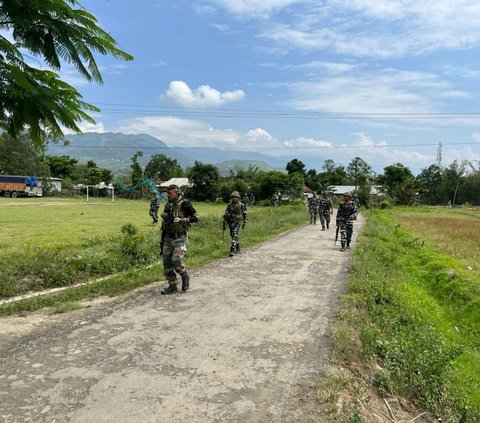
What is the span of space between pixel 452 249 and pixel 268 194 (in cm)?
4787

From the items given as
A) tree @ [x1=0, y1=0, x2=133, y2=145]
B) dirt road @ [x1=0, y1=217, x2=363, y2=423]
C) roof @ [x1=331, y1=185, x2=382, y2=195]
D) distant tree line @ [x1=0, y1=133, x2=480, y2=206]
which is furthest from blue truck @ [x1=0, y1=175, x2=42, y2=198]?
tree @ [x1=0, y1=0, x2=133, y2=145]

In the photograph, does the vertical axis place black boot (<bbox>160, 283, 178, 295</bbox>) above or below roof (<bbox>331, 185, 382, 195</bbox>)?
below

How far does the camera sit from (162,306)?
740 cm

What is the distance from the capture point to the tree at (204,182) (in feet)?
229

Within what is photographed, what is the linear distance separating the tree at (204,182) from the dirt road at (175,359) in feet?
201

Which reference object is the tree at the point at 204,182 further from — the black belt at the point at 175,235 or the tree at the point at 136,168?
the black belt at the point at 175,235

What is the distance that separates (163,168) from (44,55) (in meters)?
102

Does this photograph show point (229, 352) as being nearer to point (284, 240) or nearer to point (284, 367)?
point (284, 367)

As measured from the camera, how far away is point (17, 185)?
59.8 metres

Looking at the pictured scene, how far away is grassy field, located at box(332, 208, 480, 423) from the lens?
17.3 feet

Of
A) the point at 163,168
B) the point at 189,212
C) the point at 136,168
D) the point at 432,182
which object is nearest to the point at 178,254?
the point at 189,212

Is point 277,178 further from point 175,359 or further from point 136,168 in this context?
point 175,359

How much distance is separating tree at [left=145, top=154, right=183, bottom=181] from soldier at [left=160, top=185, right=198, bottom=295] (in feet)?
309

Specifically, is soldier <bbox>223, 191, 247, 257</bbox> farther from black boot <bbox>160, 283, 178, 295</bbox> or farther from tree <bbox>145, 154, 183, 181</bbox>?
tree <bbox>145, 154, 183, 181</bbox>
